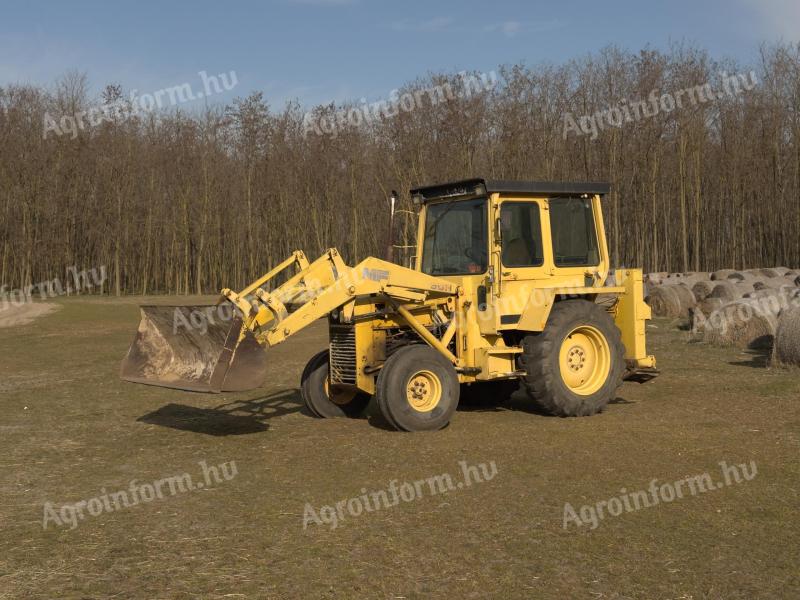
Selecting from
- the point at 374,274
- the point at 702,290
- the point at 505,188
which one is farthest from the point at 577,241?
the point at 702,290

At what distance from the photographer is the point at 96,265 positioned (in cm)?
4325

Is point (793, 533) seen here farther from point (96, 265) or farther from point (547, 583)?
point (96, 265)

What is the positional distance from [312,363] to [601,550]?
5.01 meters

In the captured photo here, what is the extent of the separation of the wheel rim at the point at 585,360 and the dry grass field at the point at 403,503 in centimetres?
48

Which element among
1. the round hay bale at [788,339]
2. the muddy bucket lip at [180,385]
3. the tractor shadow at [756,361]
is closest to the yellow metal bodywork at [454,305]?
the muddy bucket lip at [180,385]

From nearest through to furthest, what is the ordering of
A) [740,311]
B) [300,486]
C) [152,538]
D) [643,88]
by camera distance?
[152,538]
[300,486]
[740,311]
[643,88]

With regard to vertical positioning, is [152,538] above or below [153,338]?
below

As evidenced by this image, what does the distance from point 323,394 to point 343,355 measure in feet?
2.05

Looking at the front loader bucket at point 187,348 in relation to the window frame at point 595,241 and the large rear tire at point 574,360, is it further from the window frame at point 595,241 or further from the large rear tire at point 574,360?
the window frame at point 595,241

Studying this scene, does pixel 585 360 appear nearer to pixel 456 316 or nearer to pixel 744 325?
pixel 456 316

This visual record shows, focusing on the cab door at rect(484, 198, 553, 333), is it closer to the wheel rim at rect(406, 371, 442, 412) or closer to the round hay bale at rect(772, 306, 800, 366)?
the wheel rim at rect(406, 371, 442, 412)

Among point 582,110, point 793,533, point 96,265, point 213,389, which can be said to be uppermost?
point 582,110

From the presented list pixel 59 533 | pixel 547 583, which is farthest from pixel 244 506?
pixel 547 583

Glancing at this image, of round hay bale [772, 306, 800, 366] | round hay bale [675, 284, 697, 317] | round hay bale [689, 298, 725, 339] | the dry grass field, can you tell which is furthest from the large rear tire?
round hay bale [675, 284, 697, 317]
